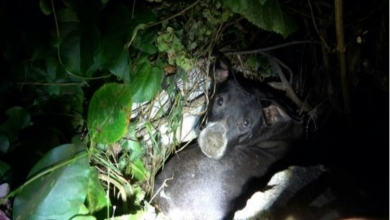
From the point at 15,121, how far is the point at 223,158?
2.93 ft

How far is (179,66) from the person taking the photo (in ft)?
6.14

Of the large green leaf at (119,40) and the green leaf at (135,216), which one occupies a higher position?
the large green leaf at (119,40)

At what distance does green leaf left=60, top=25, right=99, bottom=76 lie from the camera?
151 centimetres

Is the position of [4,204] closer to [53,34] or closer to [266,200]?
[53,34]

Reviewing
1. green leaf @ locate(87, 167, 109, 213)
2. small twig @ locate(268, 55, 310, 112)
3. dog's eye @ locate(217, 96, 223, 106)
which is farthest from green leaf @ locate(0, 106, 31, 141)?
small twig @ locate(268, 55, 310, 112)

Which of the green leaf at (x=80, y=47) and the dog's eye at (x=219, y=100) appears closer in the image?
the green leaf at (x=80, y=47)

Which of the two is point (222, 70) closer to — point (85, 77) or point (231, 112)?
point (231, 112)

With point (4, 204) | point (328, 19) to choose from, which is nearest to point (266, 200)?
point (328, 19)

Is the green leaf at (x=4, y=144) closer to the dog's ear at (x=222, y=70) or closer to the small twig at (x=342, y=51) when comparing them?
the dog's ear at (x=222, y=70)

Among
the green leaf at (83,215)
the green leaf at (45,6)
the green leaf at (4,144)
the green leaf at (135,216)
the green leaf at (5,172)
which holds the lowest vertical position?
the green leaf at (135,216)

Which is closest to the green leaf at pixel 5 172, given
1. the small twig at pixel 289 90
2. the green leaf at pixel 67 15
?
the green leaf at pixel 67 15

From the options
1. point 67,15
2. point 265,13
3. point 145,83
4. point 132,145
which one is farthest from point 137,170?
point 265,13

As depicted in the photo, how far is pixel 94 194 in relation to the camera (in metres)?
1.58

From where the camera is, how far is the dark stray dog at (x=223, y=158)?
195 cm
